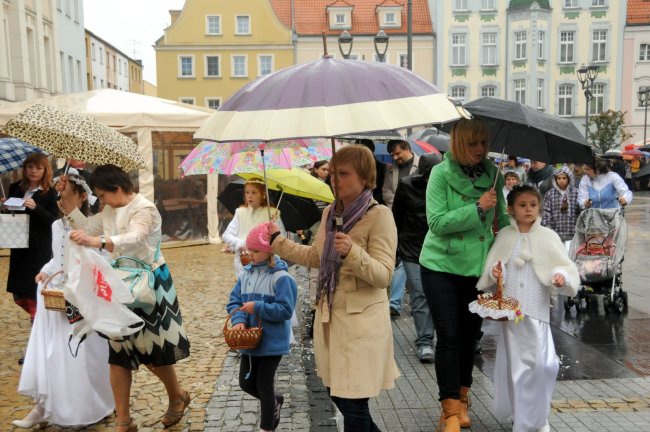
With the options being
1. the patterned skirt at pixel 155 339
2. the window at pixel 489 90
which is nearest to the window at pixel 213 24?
the window at pixel 489 90

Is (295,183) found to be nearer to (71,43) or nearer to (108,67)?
(71,43)

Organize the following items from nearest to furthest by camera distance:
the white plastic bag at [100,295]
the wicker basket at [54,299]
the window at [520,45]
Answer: the white plastic bag at [100,295] → the wicker basket at [54,299] → the window at [520,45]

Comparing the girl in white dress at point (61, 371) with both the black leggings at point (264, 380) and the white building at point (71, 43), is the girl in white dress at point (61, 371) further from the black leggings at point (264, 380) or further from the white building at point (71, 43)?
the white building at point (71, 43)

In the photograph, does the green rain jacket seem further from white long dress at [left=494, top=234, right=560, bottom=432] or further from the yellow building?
the yellow building

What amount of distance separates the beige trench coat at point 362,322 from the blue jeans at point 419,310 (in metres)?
2.63

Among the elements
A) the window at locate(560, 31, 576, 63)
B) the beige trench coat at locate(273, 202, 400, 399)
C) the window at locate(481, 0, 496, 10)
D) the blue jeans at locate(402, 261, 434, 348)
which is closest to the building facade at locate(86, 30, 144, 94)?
the window at locate(481, 0, 496, 10)

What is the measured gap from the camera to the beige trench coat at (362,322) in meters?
3.34

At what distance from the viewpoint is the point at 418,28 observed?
50.2 meters

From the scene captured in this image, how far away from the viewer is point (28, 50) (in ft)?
93.2

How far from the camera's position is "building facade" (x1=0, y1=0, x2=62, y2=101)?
989 inches

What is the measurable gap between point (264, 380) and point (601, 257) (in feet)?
17.5

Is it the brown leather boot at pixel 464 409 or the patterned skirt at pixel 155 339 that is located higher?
the patterned skirt at pixel 155 339

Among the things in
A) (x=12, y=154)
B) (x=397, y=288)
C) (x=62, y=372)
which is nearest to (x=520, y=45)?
(x=397, y=288)

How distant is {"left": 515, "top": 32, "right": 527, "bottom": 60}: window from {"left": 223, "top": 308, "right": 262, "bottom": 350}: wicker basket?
4887 centimetres
